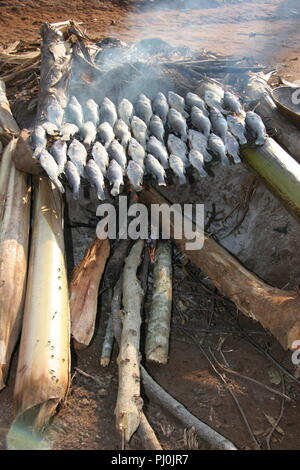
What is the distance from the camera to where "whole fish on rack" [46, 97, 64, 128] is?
615cm

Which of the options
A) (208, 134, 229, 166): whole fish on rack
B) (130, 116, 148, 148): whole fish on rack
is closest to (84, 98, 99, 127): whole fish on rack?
(130, 116, 148, 148): whole fish on rack

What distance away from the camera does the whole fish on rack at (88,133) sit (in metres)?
5.93

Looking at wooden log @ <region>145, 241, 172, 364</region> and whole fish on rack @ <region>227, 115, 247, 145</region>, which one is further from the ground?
whole fish on rack @ <region>227, 115, 247, 145</region>

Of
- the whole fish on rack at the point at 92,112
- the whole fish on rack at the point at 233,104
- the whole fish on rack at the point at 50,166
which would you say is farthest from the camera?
the whole fish on rack at the point at 233,104

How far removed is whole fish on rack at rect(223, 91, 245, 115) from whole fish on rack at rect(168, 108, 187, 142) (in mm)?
605

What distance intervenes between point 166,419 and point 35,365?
1174mm

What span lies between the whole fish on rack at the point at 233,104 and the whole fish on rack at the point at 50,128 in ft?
6.94

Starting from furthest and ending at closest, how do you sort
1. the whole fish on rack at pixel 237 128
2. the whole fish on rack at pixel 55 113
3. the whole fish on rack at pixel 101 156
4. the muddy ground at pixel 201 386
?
the whole fish on rack at pixel 55 113 → the whole fish on rack at pixel 237 128 → the whole fish on rack at pixel 101 156 → the muddy ground at pixel 201 386

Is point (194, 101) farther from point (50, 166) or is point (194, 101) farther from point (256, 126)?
point (50, 166)

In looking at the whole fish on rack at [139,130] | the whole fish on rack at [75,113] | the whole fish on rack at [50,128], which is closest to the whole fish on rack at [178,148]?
the whole fish on rack at [139,130]

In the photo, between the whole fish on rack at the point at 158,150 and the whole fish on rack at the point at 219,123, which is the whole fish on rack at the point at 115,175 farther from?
the whole fish on rack at the point at 219,123

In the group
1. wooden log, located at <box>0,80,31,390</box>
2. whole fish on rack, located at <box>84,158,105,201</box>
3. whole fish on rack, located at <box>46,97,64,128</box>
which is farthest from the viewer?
whole fish on rack, located at <box>46,97,64,128</box>

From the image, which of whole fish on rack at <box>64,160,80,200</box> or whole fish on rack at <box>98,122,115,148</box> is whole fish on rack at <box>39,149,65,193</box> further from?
whole fish on rack at <box>98,122,115,148</box>

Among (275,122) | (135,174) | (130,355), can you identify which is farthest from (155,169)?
(130,355)
